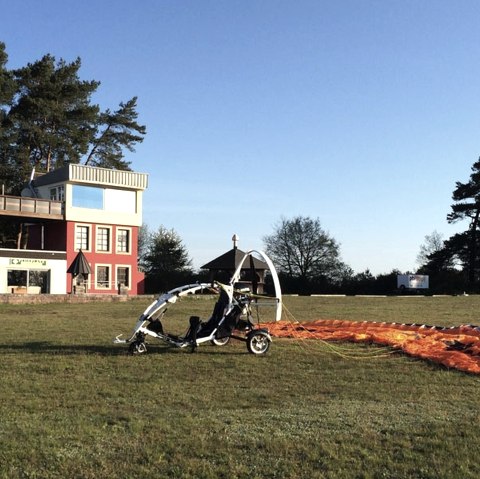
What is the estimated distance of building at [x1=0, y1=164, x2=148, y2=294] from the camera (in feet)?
144

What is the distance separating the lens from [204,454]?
5.64m

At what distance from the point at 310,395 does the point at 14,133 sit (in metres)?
50.3

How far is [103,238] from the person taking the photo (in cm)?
4853

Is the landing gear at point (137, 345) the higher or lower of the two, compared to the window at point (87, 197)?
lower

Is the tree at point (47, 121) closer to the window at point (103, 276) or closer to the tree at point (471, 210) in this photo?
the window at point (103, 276)

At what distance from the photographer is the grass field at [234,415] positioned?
5348 mm

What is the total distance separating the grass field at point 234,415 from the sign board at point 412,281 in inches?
2263

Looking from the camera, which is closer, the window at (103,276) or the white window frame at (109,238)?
the window at (103,276)

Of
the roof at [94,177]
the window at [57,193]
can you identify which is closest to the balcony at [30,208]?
the window at [57,193]

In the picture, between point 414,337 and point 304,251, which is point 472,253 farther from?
point 414,337

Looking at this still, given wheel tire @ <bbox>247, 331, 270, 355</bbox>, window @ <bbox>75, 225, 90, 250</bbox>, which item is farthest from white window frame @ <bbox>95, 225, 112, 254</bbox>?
wheel tire @ <bbox>247, 331, 270, 355</bbox>

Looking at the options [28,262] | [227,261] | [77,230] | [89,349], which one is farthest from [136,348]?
[77,230]

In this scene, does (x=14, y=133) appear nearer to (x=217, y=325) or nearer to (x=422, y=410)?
(x=217, y=325)

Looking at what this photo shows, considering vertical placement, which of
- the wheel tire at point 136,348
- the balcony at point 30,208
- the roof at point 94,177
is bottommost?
the wheel tire at point 136,348
